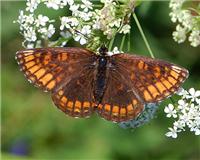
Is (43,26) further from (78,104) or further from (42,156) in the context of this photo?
(42,156)

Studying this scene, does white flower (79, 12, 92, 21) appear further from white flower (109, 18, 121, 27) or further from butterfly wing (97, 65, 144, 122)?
butterfly wing (97, 65, 144, 122)

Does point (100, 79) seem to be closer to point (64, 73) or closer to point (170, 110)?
point (64, 73)

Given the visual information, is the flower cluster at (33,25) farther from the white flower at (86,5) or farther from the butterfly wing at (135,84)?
the butterfly wing at (135,84)

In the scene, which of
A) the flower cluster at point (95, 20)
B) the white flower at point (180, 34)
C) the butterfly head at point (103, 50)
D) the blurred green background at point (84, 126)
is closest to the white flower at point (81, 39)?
the flower cluster at point (95, 20)

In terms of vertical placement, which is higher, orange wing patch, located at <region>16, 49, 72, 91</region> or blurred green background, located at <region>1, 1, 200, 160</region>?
orange wing patch, located at <region>16, 49, 72, 91</region>

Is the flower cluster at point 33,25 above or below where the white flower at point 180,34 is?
below

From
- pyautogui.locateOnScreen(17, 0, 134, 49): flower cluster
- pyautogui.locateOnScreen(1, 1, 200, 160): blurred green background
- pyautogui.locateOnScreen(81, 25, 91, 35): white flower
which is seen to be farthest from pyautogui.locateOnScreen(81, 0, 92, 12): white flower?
pyautogui.locateOnScreen(1, 1, 200, 160): blurred green background
